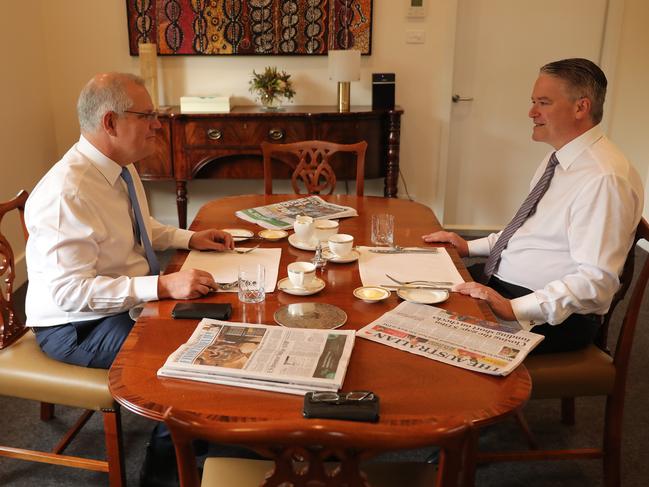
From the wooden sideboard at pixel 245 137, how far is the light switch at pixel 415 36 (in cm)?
53

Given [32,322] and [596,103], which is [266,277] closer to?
[32,322]

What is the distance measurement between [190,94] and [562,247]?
2972 millimetres

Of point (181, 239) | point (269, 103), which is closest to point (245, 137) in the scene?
point (269, 103)

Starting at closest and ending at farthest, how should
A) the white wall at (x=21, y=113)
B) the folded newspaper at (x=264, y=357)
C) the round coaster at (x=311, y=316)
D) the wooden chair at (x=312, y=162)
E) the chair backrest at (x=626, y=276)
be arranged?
the folded newspaper at (x=264, y=357), the round coaster at (x=311, y=316), the chair backrest at (x=626, y=276), the wooden chair at (x=312, y=162), the white wall at (x=21, y=113)

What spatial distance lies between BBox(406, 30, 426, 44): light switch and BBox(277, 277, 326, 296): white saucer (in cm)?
290

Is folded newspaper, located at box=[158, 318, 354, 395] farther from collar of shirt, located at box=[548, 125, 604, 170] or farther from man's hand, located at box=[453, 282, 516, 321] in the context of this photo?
collar of shirt, located at box=[548, 125, 604, 170]

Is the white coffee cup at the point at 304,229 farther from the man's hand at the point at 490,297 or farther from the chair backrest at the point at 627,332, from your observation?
the chair backrest at the point at 627,332

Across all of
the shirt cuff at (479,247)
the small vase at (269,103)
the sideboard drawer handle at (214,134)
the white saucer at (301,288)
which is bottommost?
the shirt cuff at (479,247)

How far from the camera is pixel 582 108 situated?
1.90 meters

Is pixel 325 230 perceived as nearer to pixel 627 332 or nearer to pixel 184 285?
pixel 184 285

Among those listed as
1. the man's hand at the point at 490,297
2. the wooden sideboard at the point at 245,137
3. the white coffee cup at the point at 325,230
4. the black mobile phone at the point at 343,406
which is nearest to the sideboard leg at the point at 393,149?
the wooden sideboard at the point at 245,137

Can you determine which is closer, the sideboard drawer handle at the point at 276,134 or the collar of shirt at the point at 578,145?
the collar of shirt at the point at 578,145

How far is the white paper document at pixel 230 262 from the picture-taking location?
1.73 meters

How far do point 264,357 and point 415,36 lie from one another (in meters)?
3.35
